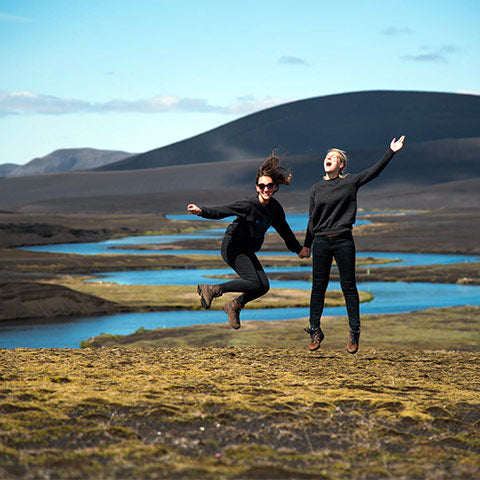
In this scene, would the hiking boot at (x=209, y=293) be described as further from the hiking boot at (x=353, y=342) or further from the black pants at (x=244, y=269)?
the hiking boot at (x=353, y=342)

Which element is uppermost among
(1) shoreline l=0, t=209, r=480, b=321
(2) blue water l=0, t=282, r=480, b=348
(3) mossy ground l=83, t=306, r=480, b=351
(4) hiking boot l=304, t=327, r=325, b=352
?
(4) hiking boot l=304, t=327, r=325, b=352

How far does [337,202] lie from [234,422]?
410cm

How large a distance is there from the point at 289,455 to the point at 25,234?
99.8 meters

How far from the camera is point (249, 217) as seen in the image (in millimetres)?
11188

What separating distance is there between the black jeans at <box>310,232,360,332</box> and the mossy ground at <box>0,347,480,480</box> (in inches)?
34.3

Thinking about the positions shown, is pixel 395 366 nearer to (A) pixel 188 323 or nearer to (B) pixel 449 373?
(B) pixel 449 373

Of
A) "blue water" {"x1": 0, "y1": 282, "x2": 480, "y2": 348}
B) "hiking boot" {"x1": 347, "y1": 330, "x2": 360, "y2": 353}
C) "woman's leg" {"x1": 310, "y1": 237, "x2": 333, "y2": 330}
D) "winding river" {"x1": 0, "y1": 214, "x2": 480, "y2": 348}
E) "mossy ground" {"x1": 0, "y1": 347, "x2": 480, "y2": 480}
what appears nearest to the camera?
"mossy ground" {"x1": 0, "y1": 347, "x2": 480, "y2": 480}

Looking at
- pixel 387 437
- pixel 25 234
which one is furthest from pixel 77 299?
pixel 25 234

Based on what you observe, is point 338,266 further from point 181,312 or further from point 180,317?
point 181,312

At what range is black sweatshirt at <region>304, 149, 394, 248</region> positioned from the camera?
10883 millimetres

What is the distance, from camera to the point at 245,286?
11.4 m

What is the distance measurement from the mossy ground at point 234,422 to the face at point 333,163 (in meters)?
2.74

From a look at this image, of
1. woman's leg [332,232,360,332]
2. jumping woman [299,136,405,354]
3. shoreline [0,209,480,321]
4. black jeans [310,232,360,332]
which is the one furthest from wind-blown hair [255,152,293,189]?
shoreline [0,209,480,321]

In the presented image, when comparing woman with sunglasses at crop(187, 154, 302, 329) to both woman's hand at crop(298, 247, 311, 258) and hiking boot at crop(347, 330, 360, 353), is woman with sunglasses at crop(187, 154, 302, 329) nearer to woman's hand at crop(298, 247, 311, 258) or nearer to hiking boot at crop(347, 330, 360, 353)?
woman's hand at crop(298, 247, 311, 258)
